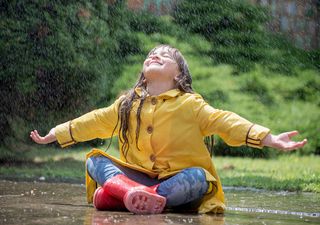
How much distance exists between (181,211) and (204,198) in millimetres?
148

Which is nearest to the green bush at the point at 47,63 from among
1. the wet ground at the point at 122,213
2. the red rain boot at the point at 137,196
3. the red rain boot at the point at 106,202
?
the wet ground at the point at 122,213

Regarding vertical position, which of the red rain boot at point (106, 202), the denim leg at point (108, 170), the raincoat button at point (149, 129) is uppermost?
the raincoat button at point (149, 129)

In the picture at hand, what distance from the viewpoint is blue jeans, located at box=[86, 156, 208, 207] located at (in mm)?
4645

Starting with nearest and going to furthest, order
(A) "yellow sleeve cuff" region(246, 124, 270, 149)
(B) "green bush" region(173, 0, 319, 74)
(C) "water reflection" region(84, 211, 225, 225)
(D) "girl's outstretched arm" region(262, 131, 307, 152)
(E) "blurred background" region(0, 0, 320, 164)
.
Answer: (C) "water reflection" region(84, 211, 225, 225) < (D) "girl's outstretched arm" region(262, 131, 307, 152) < (A) "yellow sleeve cuff" region(246, 124, 270, 149) < (E) "blurred background" region(0, 0, 320, 164) < (B) "green bush" region(173, 0, 319, 74)

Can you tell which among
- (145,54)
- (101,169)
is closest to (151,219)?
(101,169)

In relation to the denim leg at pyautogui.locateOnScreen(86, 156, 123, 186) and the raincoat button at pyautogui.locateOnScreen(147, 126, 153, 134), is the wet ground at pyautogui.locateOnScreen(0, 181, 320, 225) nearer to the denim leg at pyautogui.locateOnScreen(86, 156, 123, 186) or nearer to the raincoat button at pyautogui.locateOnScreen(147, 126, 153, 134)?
the denim leg at pyautogui.locateOnScreen(86, 156, 123, 186)

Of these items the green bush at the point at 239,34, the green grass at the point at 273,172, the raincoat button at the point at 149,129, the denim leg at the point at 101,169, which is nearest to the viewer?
the denim leg at the point at 101,169

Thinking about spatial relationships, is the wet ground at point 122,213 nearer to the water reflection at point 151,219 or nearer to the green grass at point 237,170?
the water reflection at point 151,219

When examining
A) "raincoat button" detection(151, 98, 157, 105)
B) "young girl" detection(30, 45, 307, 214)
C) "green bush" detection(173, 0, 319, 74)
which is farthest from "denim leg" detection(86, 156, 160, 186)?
"green bush" detection(173, 0, 319, 74)

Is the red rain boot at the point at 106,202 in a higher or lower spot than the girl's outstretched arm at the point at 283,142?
lower

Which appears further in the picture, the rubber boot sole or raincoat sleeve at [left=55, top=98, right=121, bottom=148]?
raincoat sleeve at [left=55, top=98, right=121, bottom=148]

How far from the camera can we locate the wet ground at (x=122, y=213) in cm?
420

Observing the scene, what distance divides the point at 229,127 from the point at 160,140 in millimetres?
429

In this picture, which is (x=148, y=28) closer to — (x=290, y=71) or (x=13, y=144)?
(x=290, y=71)
